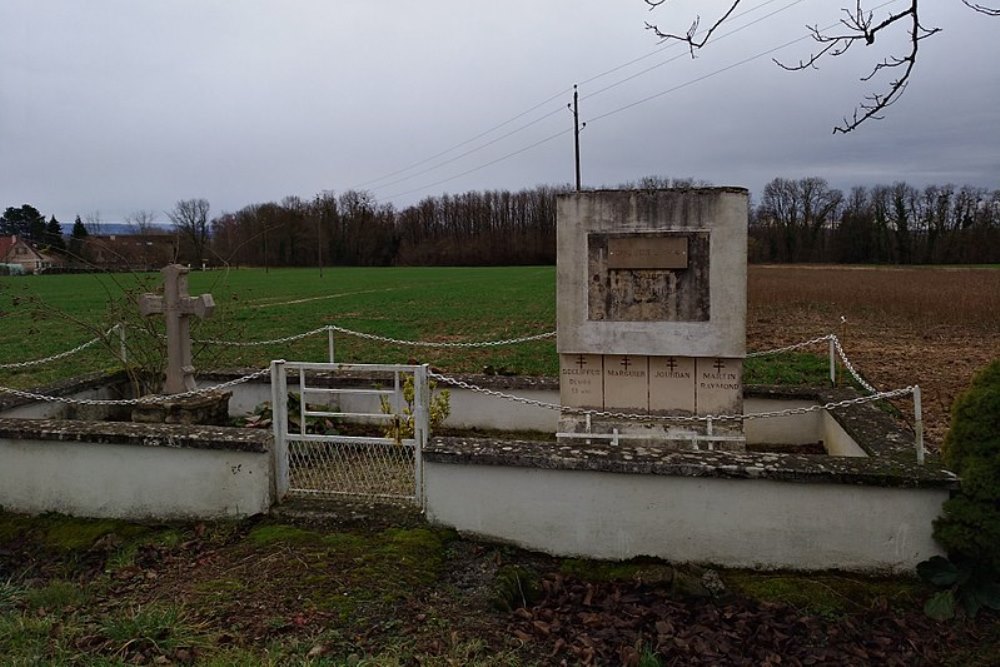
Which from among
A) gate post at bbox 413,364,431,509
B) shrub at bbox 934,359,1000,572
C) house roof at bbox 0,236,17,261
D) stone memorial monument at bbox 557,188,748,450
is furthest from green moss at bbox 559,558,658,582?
house roof at bbox 0,236,17,261

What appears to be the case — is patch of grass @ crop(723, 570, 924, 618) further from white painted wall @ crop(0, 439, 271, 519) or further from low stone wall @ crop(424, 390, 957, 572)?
white painted wall @ crop(0, 439, 271, 519)

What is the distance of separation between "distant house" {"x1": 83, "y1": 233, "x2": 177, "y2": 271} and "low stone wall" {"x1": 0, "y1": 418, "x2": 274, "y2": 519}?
267 cm

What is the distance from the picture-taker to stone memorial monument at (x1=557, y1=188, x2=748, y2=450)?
649 centimetres

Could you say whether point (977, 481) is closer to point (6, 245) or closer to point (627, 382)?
point (627, 382)

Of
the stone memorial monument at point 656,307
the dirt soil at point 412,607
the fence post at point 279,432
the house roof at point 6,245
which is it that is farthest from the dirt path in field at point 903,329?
the house roof at point 6,245

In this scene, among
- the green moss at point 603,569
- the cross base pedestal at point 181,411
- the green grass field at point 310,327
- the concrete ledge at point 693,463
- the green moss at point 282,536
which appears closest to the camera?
the concrete ledge at point 693,463

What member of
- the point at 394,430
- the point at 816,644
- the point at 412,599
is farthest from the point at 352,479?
the point at 816,644

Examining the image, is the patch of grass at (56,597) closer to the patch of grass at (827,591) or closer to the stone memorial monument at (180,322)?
the stone memorial monument at (180,322)

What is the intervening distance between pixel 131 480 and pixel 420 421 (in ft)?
7.57

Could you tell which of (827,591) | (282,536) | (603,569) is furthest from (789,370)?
(282,536)

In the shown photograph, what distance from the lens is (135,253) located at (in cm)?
870

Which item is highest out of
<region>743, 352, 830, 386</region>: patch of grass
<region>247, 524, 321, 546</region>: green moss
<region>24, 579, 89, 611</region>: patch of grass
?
<region>743, 352, 830, 386</region>: patch of grass

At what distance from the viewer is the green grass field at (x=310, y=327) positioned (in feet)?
31.5

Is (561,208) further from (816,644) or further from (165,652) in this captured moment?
(165,652)
